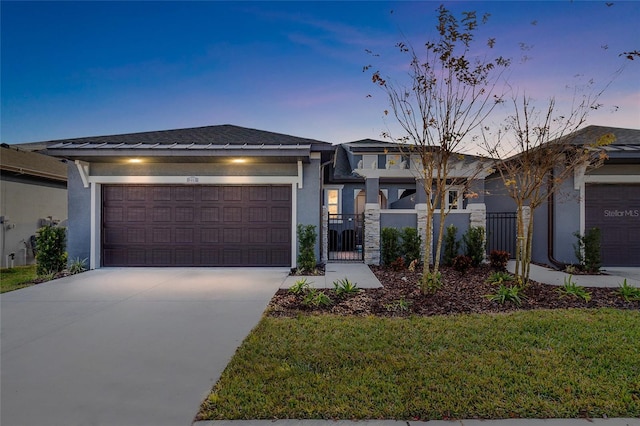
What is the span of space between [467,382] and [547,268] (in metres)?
8.02

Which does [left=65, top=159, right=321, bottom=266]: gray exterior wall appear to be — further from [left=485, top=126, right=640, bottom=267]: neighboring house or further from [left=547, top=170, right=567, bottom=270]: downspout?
[left=485, top=126, right=640, bottom=267]: neighboring house

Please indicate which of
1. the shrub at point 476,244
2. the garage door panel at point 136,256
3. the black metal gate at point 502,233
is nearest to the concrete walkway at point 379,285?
the shrub at point 476,244

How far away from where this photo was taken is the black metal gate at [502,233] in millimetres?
11406

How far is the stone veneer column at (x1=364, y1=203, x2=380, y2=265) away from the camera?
9750 mm

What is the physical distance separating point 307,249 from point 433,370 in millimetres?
5666

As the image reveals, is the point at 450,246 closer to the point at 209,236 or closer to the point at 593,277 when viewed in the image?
the point at 593,277

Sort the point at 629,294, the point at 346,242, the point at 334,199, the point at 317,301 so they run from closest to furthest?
the point at 317,301
the point at 629,294
the point at 346,242
the point at 334,199

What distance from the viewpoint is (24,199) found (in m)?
11.6

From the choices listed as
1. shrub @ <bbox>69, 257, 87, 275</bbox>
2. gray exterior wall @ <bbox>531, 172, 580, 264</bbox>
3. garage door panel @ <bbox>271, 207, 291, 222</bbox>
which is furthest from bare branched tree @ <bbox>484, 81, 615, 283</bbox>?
shrub @ <bbox>69, 257, 87, 275</bbox>

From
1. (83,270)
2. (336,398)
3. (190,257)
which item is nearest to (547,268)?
(336,398)

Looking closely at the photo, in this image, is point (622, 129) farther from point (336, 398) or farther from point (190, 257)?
point (190, 257)

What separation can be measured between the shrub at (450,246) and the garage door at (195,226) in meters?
4.70

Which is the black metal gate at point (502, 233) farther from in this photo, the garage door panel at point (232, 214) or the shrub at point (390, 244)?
the garage door panel at point (232, 214)

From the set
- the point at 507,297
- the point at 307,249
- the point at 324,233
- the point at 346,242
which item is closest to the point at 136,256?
the point at 307,249
